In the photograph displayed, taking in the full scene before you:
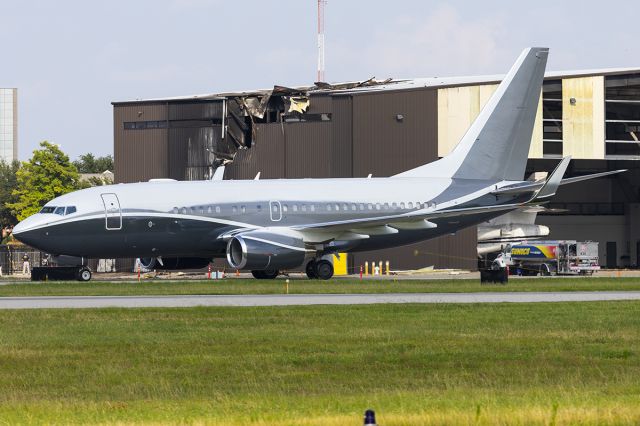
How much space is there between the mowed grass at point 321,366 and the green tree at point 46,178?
275 feet

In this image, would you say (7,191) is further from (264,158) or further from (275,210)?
(275,210)

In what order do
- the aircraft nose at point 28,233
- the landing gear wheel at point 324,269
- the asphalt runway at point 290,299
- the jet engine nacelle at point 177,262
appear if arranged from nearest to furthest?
1. the asphalt runway at point 290,299
2. the aircraft nose at point 28,233
3. the landing gear wheel at point 324,269
4. the jet engine nacelle at point 177,262

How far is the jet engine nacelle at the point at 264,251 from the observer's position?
5016 cm

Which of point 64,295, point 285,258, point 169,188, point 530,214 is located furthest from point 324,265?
point 530,214

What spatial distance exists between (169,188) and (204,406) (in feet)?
118

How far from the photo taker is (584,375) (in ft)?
66.1

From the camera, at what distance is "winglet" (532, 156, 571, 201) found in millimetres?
50025

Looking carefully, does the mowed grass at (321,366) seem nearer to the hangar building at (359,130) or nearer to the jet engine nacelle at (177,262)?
the jet engine nacelle at (177,262)

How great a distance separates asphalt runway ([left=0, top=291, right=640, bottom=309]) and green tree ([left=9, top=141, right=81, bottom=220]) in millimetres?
75866

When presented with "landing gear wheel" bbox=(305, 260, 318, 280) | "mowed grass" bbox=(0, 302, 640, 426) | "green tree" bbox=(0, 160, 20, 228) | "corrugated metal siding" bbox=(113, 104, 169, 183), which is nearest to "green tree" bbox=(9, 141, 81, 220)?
"green tree" bbox=(0, 160, 20, 228)

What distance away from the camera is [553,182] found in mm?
51094

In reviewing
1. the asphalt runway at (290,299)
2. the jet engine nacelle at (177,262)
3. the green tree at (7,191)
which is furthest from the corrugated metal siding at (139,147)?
the green tree at (7,191)

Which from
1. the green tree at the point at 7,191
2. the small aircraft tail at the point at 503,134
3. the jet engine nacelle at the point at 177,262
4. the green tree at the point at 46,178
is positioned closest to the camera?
the jet engine nacelle at the point at 177,262

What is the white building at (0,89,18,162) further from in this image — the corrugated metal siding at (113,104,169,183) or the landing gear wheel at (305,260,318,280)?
the landing gear wheel at (305,260,318,280)
